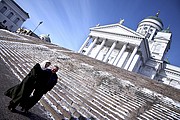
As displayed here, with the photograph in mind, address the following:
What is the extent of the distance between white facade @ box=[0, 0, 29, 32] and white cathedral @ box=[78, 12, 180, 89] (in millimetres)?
35287

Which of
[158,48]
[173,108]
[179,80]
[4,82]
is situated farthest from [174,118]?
[158,48]

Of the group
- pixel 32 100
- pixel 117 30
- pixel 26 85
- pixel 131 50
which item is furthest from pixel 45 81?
pixel 131 50

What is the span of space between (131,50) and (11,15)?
48.3 m

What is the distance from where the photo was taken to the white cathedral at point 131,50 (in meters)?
34.8

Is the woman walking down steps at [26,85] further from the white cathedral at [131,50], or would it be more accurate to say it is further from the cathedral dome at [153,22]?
the cathedral dome at [153,22]

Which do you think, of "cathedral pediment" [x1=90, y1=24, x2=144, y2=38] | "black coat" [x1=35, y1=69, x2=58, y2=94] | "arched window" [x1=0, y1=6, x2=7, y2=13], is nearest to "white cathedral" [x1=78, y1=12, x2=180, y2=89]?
"cathedral pediment" [x1=90, y1=24, x2=144, y2=38]

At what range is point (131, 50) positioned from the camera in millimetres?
38312

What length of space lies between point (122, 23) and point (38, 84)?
3769 cm

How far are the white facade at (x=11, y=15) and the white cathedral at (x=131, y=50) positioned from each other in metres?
35.3

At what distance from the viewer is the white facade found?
57.9 m

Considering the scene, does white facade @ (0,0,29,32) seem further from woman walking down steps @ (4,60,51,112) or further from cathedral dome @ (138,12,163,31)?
woman walking down steps @ (4,60,51,112)

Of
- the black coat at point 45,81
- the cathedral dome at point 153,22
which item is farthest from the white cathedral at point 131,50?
the black coat at point 45,81

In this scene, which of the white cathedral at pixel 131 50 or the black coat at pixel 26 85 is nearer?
the black coat at pixel 26 85

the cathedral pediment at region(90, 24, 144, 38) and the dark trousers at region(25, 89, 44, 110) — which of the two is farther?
the cathedral pediment at region(90, 24, 144, 38)
